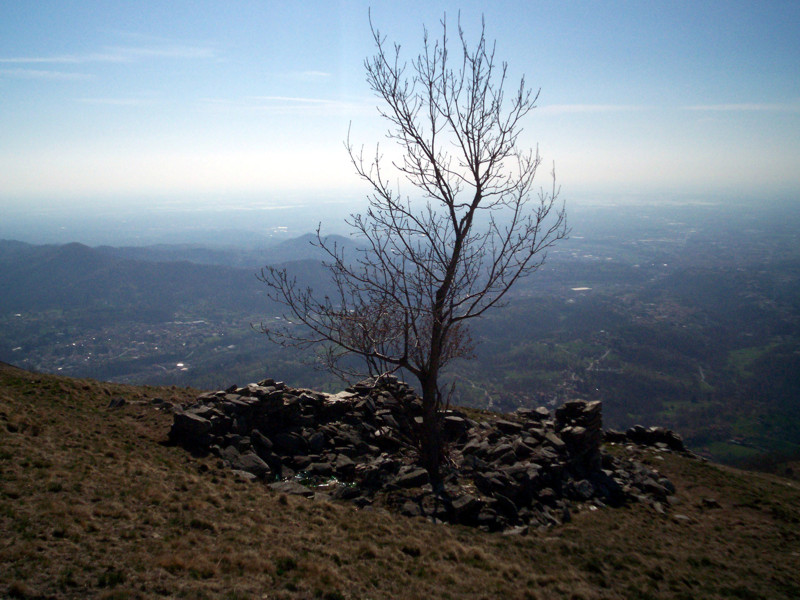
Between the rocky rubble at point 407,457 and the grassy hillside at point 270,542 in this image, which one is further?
the rocky rubble at point 407,457

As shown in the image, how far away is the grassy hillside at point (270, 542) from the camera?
6.80 metres

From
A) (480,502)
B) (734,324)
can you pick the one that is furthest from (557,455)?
(734,324)

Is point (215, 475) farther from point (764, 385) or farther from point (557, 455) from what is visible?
point (764, 385)

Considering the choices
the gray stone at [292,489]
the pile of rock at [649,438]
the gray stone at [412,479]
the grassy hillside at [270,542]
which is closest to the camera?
the grassy hillside at [270,542]

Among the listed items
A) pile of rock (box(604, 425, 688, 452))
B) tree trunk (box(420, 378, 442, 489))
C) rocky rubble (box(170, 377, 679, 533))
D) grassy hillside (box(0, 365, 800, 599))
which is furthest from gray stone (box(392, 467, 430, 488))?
pile of rock (box(604, 425, 688, 452))

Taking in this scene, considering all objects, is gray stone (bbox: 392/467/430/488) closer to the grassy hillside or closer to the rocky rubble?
the rocky rubble

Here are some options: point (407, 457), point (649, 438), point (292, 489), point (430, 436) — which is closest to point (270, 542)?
point (292, 489)

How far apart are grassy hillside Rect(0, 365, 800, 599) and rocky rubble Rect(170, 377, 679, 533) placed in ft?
2.55

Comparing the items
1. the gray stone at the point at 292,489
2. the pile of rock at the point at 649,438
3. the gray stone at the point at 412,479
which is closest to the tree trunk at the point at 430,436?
the gray stone at the point at 412,479

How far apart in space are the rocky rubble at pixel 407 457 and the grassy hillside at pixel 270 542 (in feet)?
2.55

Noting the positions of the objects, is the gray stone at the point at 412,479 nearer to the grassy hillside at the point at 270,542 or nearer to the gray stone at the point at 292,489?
the grassy hillside at the point at 270,542

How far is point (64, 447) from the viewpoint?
11352mm

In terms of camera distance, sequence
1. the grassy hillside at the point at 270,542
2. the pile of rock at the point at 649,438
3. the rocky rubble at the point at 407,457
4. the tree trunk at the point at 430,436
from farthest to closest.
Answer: the pile of rock at the point at 649,438, the tree trunk at the point at 430,436, the rocky rubble at the point at 407,457, the grassy hillside at the point at 270,542

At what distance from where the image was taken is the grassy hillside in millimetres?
6801
